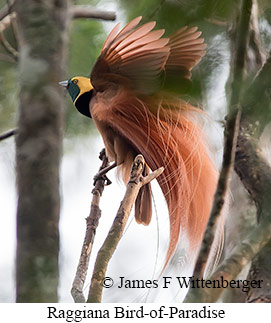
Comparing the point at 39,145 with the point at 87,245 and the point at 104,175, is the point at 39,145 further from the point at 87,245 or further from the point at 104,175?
the point at 104,175

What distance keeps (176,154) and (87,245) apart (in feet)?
1.85

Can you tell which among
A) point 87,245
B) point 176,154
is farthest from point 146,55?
point 87,245

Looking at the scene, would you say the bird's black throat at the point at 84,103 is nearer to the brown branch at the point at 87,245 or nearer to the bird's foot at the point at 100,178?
the bird's foot at the point at 100,178

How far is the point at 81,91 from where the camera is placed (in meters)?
2.05

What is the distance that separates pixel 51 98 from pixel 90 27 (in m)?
1.39

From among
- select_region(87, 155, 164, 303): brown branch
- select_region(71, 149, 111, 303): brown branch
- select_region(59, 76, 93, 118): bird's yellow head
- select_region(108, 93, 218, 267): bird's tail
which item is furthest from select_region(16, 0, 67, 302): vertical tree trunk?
select_region(59, 76, 93, 118): bird's yellow head

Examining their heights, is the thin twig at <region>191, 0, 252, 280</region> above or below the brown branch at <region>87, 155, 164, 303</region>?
above

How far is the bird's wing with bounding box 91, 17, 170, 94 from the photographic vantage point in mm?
1720

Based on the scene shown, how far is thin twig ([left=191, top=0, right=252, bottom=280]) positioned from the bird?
20.4 inches

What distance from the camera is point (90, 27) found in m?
2.27

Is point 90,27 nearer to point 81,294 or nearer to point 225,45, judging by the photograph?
point 225,45

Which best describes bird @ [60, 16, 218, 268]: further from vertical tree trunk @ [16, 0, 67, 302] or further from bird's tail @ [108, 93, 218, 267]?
vertical tree trunk @ [16, 0, 67, 302]

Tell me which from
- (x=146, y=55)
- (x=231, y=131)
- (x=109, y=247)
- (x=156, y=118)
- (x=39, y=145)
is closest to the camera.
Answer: (x=39, y=145)

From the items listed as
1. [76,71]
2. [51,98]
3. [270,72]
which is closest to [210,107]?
[270,72]
